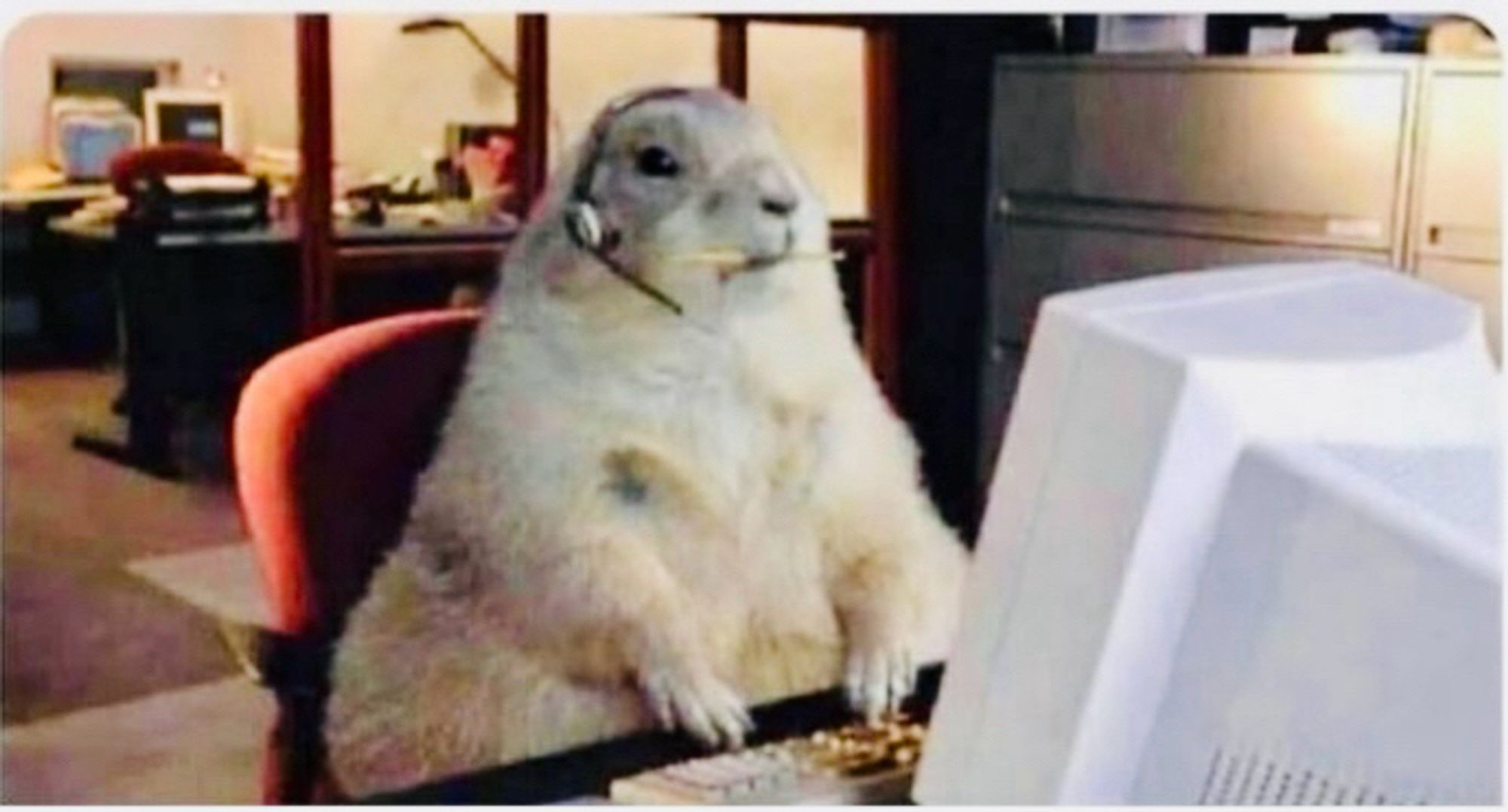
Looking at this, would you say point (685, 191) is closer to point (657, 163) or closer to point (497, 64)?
point (657, 163)

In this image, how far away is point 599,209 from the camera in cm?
160

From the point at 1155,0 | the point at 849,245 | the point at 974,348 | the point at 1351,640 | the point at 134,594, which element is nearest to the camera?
the point at 1351,640

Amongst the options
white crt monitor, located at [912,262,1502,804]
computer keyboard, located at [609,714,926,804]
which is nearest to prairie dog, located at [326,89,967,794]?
computer keyboard, located at [609,714,926,804]

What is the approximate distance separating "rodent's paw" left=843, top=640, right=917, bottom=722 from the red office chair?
0.41 metres

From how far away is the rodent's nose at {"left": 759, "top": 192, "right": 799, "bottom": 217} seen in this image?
5.30 ft

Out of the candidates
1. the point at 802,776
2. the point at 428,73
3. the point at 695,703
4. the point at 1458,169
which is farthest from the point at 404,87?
the point at 1458,169

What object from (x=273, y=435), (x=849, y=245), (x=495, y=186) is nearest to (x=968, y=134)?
(x=849, y=245)

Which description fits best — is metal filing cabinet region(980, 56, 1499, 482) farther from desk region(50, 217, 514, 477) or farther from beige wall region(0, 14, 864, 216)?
desk region(50, 217, 514, 477)

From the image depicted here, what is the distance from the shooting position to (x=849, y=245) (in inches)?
71.8

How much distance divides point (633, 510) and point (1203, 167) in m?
1.03

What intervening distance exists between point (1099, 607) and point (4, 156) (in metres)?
1.01

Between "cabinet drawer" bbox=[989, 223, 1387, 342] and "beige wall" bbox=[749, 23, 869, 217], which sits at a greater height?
"beige wall" bbox=[749, 23, 869, 217]

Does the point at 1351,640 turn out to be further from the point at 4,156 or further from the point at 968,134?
the point at 968,134

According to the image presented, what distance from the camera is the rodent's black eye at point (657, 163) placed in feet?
5.21
